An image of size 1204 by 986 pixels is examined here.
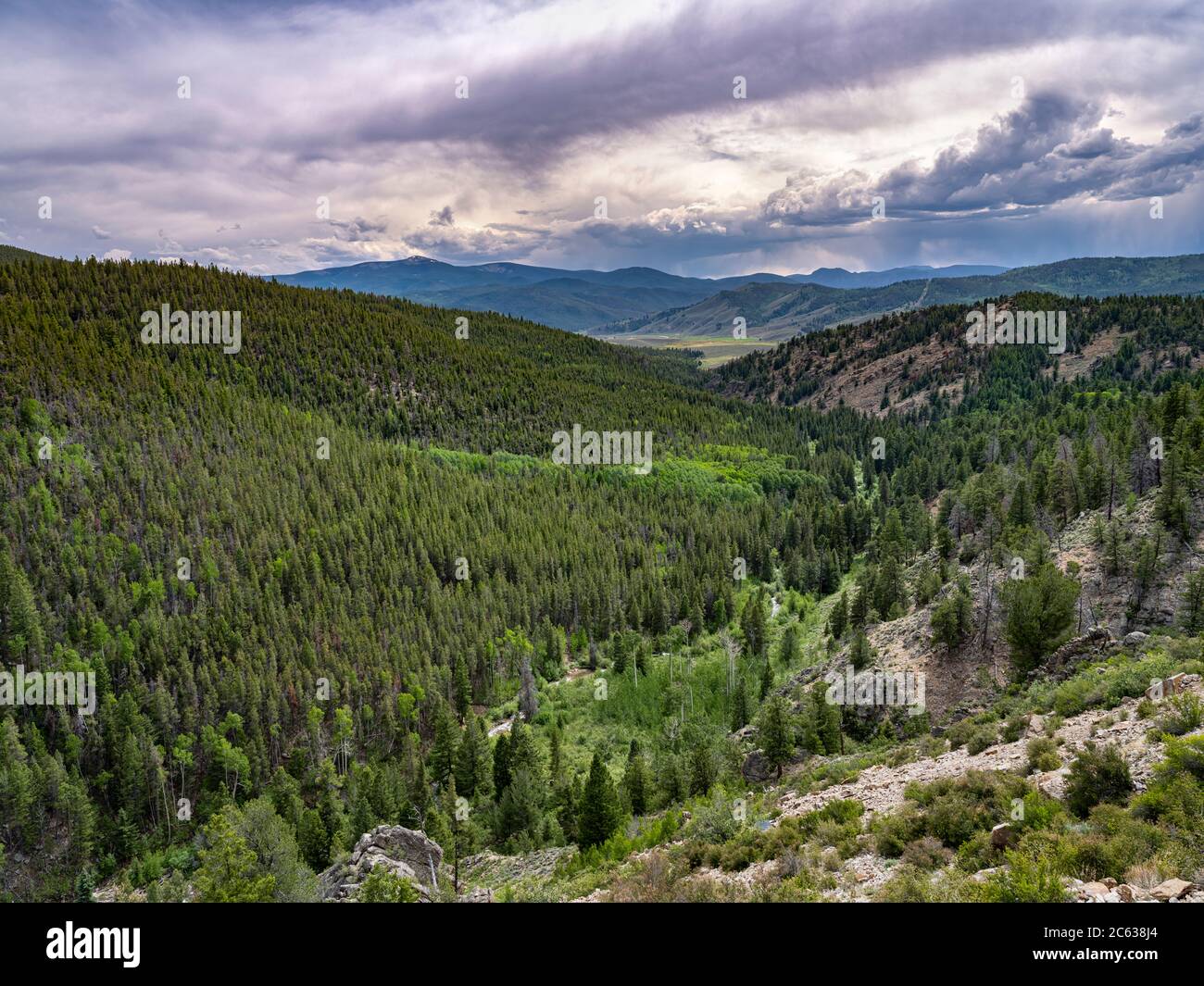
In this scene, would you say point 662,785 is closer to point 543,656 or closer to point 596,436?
point 543,656

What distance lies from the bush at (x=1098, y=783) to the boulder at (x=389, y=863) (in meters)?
30.3

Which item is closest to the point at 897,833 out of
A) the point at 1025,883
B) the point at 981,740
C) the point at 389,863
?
the point at 1025,883

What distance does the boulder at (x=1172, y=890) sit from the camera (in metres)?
15.1

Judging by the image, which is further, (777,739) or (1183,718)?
(777,739)

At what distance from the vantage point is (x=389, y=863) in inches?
1444

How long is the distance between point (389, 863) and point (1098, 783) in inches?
1346

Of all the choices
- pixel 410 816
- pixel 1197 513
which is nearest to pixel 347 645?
pixel 410 816

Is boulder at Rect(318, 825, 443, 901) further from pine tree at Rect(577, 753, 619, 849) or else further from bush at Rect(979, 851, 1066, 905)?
bush at Rect(979, 851, 1066, 905)

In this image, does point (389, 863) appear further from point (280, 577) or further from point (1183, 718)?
point (280, 577)

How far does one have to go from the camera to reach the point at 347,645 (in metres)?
102

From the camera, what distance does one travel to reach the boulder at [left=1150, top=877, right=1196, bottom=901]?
49.6 ft

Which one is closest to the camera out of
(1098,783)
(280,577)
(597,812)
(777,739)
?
(1098,783)

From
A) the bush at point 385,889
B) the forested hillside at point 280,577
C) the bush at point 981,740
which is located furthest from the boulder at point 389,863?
the bush at point 981,740

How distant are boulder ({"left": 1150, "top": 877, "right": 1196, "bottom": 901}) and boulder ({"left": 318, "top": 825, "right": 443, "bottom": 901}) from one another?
31.6 m
